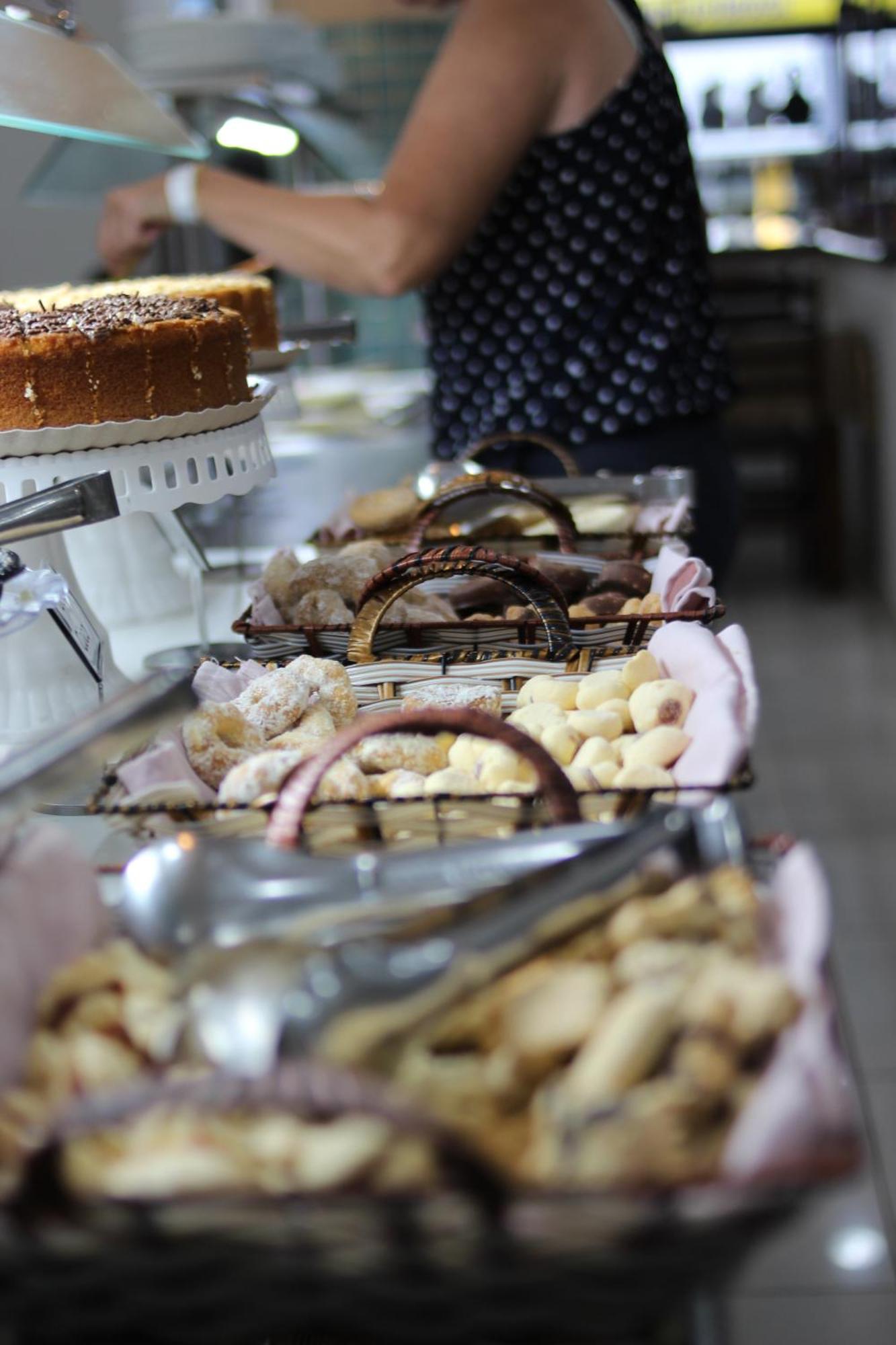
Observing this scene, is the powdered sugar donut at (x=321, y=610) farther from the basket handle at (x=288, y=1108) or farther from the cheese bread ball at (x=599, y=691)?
the basket handle at (x=288, y=1108)

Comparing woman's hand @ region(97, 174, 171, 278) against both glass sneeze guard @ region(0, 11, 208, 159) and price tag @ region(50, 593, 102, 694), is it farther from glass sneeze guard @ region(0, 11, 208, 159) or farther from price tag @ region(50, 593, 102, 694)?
price tag @ region(50, 593, 102, 694)

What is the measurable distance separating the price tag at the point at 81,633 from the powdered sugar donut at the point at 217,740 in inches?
5.3

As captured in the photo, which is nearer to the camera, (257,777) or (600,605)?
(257,777)

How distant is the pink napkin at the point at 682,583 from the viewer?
1.00 meters

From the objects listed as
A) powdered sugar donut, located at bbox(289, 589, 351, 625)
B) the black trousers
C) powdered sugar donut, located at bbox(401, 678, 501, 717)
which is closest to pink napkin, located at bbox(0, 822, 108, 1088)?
powdered sugar donut, located at bbox(401, 678, 501, 717)

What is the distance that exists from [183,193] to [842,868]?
4.98 feet

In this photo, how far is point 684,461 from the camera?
6.14ft

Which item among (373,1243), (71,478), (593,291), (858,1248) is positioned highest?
(593,291)

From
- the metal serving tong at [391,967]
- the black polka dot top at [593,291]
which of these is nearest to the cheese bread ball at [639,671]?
the metal serving tong at [391,967]

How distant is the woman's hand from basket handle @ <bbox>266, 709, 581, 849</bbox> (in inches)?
53.2

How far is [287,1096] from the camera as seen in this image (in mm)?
408

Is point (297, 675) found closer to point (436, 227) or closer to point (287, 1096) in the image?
point (287, 1096)

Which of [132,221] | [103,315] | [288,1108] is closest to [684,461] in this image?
[132,221]

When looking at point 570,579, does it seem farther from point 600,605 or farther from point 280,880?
point 280,880
